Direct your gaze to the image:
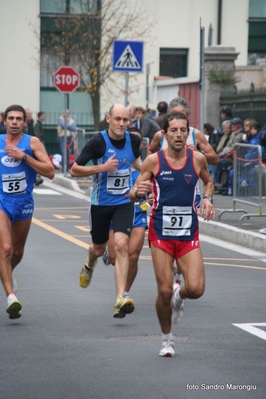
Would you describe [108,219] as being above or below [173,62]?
below

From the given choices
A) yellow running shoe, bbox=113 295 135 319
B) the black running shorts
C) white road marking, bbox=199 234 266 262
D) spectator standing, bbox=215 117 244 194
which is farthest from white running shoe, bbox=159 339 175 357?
spectator standing, bbox=215 117 244 194

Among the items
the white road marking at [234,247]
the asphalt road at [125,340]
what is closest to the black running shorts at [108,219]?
the asphalt road at [125,340]

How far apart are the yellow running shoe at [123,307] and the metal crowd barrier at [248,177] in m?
7.51

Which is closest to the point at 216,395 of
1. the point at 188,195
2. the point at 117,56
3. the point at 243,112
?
the point at 188,195

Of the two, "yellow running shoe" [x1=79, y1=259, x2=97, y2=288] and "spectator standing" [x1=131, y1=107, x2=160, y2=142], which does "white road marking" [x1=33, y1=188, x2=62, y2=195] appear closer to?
"spectator standing" [x1=131, y1=107, x2=160, y2=142]

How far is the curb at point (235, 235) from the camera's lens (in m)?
15.2

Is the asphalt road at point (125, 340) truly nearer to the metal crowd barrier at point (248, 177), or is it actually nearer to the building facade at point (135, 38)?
the metal crowd barrier at point (248, 177)

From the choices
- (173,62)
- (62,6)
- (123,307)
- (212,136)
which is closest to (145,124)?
(212,136)

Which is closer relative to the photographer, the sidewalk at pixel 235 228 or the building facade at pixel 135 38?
the sidewalk at pixel 235 228

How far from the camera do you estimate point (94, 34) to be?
36.8 metres

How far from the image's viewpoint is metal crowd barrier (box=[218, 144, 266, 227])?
54.0 ft

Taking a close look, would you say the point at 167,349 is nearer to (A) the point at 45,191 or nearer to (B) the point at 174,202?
(B) the point at 174,202

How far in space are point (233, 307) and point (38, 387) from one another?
367 centimetres

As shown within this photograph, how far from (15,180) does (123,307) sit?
1.50m
